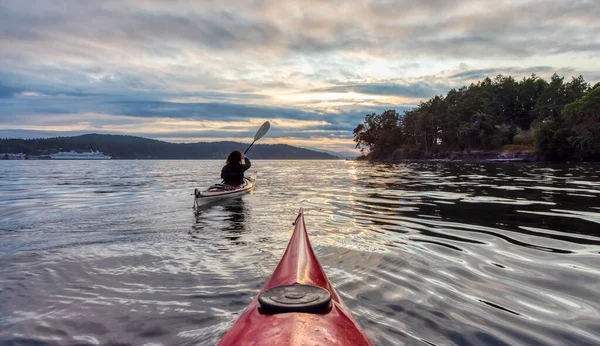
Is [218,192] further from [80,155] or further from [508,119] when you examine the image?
[80,155]

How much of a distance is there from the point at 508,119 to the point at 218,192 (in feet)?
336

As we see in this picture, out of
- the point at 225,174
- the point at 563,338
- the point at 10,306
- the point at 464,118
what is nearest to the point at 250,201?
the point at 225,174

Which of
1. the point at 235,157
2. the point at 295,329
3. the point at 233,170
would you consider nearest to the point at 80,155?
the point at 233,170

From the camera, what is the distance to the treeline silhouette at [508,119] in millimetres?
57125

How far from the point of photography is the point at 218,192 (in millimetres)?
13188

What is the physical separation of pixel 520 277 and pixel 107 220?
9949mm

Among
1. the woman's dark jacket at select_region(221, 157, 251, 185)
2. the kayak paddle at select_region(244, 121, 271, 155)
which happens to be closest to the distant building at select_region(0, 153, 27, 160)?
the kayak paddle at select_region(244, 121, 271, 155)

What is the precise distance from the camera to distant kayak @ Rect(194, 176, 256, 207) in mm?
11906

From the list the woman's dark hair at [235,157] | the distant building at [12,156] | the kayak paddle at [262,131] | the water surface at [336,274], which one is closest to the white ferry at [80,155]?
the distant building at [12,156]

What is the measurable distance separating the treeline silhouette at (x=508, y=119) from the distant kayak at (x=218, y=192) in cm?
6148

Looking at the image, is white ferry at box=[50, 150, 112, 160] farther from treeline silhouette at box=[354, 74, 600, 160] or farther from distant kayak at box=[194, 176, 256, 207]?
distant kayak at box=[194, 176, 256, 207]

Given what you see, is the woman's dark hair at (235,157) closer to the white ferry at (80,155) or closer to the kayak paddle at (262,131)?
the kayak paddle at (262,131)

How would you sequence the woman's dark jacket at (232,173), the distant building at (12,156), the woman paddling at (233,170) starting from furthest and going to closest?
the distant building at (12,156) → the woman's dark jacket at (232,173) → the woman paddling at (233,170)

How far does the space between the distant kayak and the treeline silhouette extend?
61482 mm
